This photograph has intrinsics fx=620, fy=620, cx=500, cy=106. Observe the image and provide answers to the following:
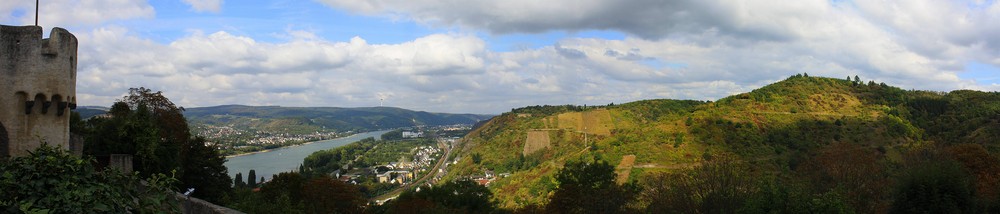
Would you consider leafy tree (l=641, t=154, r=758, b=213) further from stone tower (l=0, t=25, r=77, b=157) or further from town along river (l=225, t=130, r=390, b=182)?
town along river (l=225, t=130, r=390, b=182)

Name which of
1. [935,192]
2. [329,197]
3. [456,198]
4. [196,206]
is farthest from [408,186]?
[196,206]

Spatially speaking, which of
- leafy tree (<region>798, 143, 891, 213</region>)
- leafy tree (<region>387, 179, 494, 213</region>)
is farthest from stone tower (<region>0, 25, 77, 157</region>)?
leafy tree (<region>798, 143, 891, 213</region>)

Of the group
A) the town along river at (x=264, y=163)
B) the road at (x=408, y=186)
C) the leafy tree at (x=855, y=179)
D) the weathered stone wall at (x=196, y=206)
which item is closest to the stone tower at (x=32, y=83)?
the weathered stone wall at (x=196, y=206)

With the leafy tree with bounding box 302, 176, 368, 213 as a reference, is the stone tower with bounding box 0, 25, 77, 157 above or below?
above

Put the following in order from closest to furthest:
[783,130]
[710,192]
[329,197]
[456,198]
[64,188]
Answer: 1. [64,188]
2. [710,192]
3. [329,197]
4. [456,198]
5. [783,130]

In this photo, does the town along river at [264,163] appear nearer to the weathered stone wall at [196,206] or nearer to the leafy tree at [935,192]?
the leafy tree at [935,192]

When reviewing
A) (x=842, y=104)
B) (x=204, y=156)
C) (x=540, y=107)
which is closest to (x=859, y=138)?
(x=842, y=104)

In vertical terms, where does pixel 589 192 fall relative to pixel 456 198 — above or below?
above

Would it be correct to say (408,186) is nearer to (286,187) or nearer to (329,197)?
(329,197)
